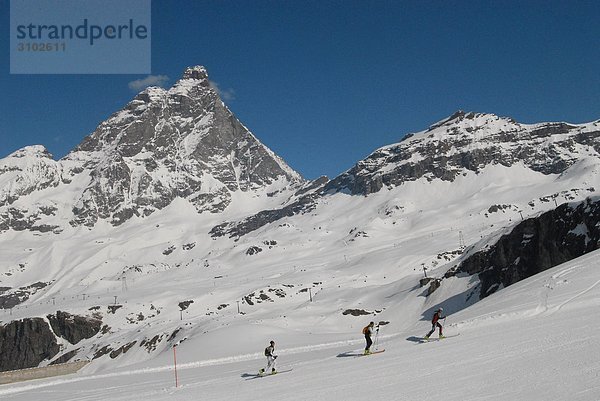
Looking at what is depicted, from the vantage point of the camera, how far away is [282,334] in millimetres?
53906

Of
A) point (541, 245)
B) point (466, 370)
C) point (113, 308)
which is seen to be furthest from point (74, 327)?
point (466, 370)

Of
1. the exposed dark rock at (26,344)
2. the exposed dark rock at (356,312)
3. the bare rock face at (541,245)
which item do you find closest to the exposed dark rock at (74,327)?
the exposed dark rock at (26,344)

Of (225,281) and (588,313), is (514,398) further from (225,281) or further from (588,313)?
(225,281)

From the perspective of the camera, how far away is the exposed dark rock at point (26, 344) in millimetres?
127250

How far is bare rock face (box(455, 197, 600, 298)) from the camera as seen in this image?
50.7 m

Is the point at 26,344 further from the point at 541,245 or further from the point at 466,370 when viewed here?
the point at 466,370

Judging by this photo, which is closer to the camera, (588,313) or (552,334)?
(552,334)

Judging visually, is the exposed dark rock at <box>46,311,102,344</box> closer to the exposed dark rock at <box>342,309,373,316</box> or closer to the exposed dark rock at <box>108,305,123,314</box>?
the exposed dark rock at <box>108,305,123,314</box>

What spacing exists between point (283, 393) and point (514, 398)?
7.84 metres

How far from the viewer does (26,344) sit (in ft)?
427

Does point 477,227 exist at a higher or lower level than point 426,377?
higher

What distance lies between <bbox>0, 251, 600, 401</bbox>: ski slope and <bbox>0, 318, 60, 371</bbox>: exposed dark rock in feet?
362

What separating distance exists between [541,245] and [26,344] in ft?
409

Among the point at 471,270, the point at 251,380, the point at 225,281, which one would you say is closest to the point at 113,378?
the point at 251,380
